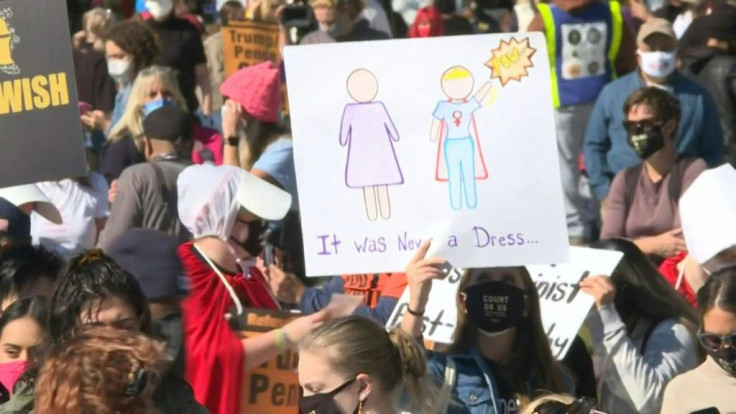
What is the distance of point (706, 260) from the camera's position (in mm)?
5926

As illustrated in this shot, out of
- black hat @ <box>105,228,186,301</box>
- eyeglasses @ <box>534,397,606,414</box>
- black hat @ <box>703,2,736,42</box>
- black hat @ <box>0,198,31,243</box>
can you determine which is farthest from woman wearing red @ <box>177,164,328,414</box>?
black hat @ <box>703,2,736,42</box>

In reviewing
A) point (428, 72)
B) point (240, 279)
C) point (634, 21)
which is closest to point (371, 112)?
point (428, 72)

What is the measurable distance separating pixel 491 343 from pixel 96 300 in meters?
1.60

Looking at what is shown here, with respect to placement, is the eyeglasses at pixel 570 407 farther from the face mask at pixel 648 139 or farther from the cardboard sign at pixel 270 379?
the face mask at pixel 648 139

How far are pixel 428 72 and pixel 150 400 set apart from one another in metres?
2.31

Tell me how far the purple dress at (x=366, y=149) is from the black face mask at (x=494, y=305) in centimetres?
45

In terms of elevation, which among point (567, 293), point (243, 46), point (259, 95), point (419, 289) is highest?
point (243, 46)

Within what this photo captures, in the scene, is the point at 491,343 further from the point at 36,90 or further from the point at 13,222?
the point at 13,222

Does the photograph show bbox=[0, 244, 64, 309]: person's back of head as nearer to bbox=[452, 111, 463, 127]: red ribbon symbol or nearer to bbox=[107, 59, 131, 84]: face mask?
bbox=[452, 111, 463, 127]: red ribbon symbol

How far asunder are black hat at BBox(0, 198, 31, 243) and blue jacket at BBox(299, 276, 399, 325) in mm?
1255

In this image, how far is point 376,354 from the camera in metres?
4.64

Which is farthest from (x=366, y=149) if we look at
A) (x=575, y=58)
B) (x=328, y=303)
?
(x=575, y=58)

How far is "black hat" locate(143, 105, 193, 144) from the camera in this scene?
7.86 meters

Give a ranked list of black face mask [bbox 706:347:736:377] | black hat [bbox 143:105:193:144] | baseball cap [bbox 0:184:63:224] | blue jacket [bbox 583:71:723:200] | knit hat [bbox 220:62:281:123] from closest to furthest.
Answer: black face mask [bbox 706:347:736:377], baseball cap [bbox 0:184:63:224], black hat [bbox 143:105:193:144], knit hat [bbox 220:62:281:123], blue jacket [bbox 583:71:723:200]
